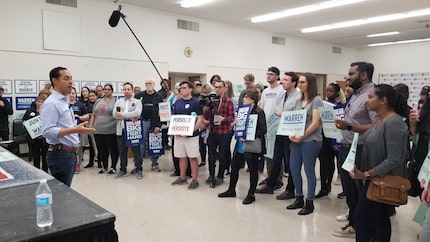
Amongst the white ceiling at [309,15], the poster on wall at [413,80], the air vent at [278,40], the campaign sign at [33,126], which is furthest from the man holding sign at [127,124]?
the poster on wall at [413,80]

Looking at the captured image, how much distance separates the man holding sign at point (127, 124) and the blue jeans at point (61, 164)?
1998 mm

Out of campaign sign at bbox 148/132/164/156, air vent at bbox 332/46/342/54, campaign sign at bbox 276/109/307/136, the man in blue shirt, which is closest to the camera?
the man in blue shirt

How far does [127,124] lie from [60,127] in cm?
209

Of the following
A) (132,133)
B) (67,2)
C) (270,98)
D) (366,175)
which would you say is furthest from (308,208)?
(67,2)

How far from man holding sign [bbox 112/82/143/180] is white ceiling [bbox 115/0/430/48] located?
12.0 ft

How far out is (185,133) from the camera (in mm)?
4074

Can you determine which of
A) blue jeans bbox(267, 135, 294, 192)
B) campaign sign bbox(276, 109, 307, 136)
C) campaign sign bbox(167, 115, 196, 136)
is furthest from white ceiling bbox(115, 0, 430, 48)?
campaign sign bbox(276, 109, 307, 136)

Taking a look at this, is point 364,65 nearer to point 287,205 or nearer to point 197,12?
point 287,205

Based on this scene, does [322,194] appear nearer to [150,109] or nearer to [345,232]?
[345,232]

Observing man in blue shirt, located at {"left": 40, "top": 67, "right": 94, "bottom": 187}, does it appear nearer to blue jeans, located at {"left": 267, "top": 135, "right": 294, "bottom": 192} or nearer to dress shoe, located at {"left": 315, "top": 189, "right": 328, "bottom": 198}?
blue jeans, located at {"left": 267, "top": 135, "right": 294, "bottom": 192}

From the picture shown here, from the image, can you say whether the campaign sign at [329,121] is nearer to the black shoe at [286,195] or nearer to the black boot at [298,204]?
the black boot at [298,204]

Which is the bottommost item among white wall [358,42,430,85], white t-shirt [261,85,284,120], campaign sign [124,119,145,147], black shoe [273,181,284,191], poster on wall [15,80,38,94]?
black shoe [273,181,284,191]

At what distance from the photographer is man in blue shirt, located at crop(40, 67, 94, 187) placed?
2496 millimetres

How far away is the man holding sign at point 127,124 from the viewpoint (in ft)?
15.2
